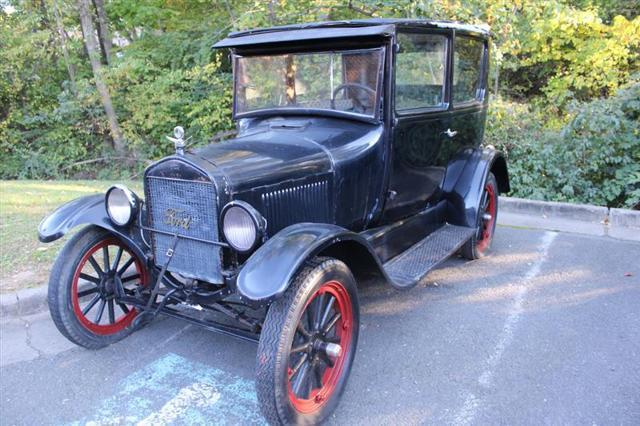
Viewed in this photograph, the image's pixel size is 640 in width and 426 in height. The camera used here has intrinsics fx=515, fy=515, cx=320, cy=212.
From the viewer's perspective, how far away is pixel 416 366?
2.94m

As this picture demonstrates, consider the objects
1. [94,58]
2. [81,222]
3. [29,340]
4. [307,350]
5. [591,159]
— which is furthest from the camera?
[94,58]

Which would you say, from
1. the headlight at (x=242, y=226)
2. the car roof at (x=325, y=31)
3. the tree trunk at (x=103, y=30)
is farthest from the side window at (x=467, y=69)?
the tree trunk at (x=103, y=30)

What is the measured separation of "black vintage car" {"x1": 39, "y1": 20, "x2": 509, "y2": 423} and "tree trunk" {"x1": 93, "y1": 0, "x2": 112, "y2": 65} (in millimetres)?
8902

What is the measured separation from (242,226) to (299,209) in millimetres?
510

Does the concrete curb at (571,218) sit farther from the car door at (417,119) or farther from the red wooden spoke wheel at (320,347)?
the red wooden spoke wheel at (320,347)

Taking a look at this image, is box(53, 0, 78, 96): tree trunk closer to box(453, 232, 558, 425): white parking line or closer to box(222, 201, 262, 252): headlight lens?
box(222, 201, 262, 252): headlight lens

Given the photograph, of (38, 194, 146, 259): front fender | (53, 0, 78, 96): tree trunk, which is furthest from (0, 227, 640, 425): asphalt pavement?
(53, 0, 78, 96): tree trunk

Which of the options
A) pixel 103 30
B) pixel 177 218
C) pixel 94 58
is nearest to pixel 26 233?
pixel 177 218

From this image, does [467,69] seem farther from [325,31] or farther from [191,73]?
[191,73]

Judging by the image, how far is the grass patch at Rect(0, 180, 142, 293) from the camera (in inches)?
153

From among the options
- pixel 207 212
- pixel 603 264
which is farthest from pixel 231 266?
pixel 603 264

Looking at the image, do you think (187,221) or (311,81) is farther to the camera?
(311,81)

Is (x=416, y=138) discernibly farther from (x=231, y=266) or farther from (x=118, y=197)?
(x=118, y=197)

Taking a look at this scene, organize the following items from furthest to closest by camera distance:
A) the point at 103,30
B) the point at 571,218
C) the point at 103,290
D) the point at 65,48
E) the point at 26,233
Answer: the point at 103,30 → the point at 65,48 → the point at 571,218 → the point at 26,233 → the point at 103,290
